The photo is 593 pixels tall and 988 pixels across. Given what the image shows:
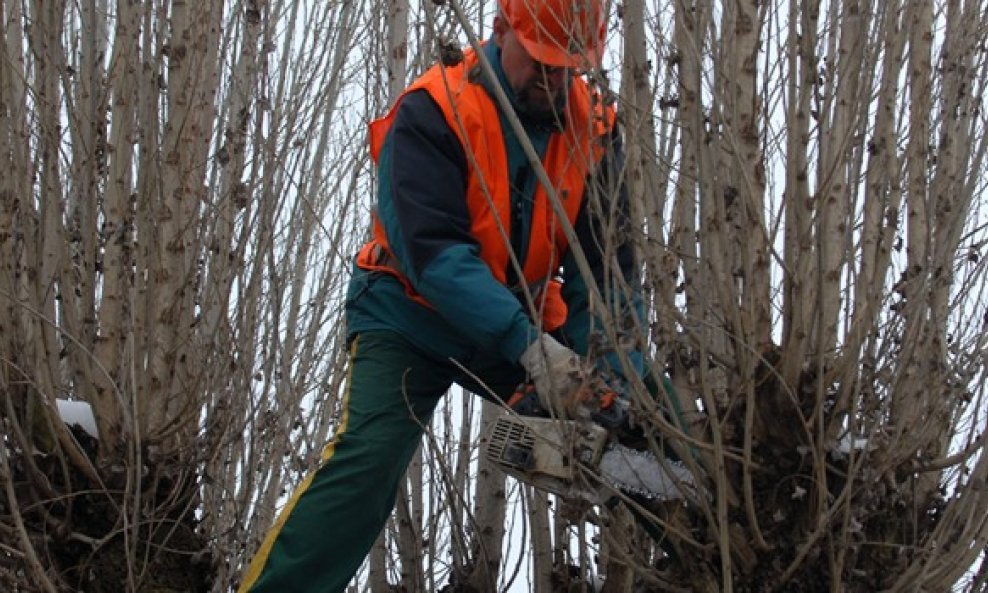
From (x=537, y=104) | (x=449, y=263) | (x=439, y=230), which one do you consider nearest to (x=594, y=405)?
(x=449, y=263)

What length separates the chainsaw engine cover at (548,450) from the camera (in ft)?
13.4

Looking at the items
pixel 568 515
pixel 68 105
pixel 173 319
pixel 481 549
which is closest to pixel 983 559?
pixel 568 515

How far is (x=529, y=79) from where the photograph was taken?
14.9 ft

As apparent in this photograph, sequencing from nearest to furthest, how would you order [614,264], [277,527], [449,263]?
1. [614,264]
2. [449,263]
3. [277,527]

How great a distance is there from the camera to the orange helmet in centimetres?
413

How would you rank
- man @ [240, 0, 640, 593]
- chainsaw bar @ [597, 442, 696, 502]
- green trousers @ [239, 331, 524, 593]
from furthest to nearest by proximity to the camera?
green trousers @ [239, 331, 524, 593], man @ [240, 0, 640, 593], chainsaw bar @ [597, 442, 696, 502]

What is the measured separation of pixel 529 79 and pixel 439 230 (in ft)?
1.63

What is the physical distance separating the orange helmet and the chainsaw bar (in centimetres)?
101

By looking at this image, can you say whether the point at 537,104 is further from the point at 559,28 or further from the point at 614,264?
the point at 614,264

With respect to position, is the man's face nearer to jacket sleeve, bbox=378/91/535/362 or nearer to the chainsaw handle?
jacket sleeve, bbox=378/91/535/362

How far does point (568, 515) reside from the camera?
4164mm

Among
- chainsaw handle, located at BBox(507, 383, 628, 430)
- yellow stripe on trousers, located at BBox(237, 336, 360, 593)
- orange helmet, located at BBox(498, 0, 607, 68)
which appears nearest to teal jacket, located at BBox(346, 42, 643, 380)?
chainsaw handle, located at BBox(507, 383, 628, 430)

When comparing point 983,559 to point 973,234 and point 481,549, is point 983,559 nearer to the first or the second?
point 973,234

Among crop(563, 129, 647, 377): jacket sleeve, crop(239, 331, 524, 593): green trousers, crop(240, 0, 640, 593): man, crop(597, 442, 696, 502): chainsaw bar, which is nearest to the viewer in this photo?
crop(563, 129, 647, 377): jacket sleeve
